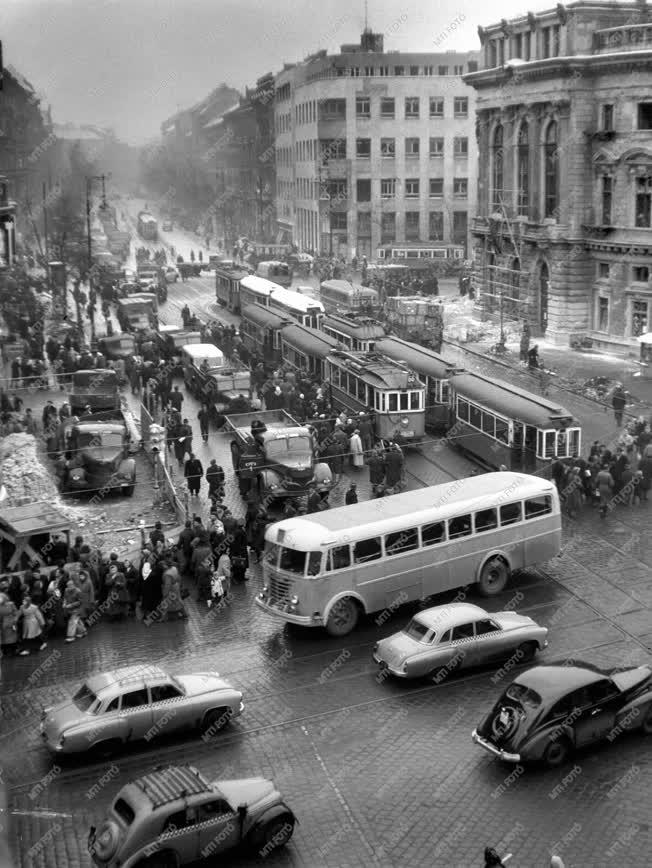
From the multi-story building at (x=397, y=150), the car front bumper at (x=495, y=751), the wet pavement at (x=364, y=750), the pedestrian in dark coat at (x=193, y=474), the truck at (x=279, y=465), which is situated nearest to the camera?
the wet pavement at (x=364, y=750)

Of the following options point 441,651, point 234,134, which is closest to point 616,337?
point 441,651

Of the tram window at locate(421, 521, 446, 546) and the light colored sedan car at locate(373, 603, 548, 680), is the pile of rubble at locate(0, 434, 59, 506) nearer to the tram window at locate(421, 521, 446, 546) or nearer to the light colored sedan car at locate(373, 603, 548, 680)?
the tram window at locate(421, 521, 446, 546)

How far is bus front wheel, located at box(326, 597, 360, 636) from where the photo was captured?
24.1 m

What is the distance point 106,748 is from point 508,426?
748 inches

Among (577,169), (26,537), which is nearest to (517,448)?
(26,537)

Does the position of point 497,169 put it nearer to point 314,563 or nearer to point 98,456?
point 98,456

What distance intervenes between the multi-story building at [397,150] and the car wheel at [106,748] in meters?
87.4

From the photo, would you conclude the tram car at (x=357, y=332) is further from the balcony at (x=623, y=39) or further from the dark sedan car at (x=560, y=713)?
the dark sedan car at (x=560, y=713)

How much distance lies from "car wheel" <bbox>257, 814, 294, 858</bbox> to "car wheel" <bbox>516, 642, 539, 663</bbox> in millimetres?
7432

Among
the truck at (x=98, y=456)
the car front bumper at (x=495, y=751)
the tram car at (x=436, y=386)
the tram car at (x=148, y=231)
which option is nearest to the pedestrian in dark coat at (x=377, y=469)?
the tram car at (x=436, y=386)

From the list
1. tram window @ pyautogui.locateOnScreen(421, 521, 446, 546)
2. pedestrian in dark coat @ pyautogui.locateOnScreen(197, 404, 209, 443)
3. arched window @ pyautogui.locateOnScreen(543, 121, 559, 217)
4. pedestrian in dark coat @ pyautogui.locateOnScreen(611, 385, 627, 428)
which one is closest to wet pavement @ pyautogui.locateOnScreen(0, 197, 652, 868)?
tram window @ pyautogui.locateOnScreen(421, 521, 446, 546)

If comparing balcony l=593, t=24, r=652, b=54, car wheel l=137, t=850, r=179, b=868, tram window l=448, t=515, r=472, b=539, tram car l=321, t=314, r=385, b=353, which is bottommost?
car wheel l=137, t=850, r=179, b=868

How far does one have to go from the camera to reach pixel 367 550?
24359 millimetres

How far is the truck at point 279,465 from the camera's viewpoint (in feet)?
111
